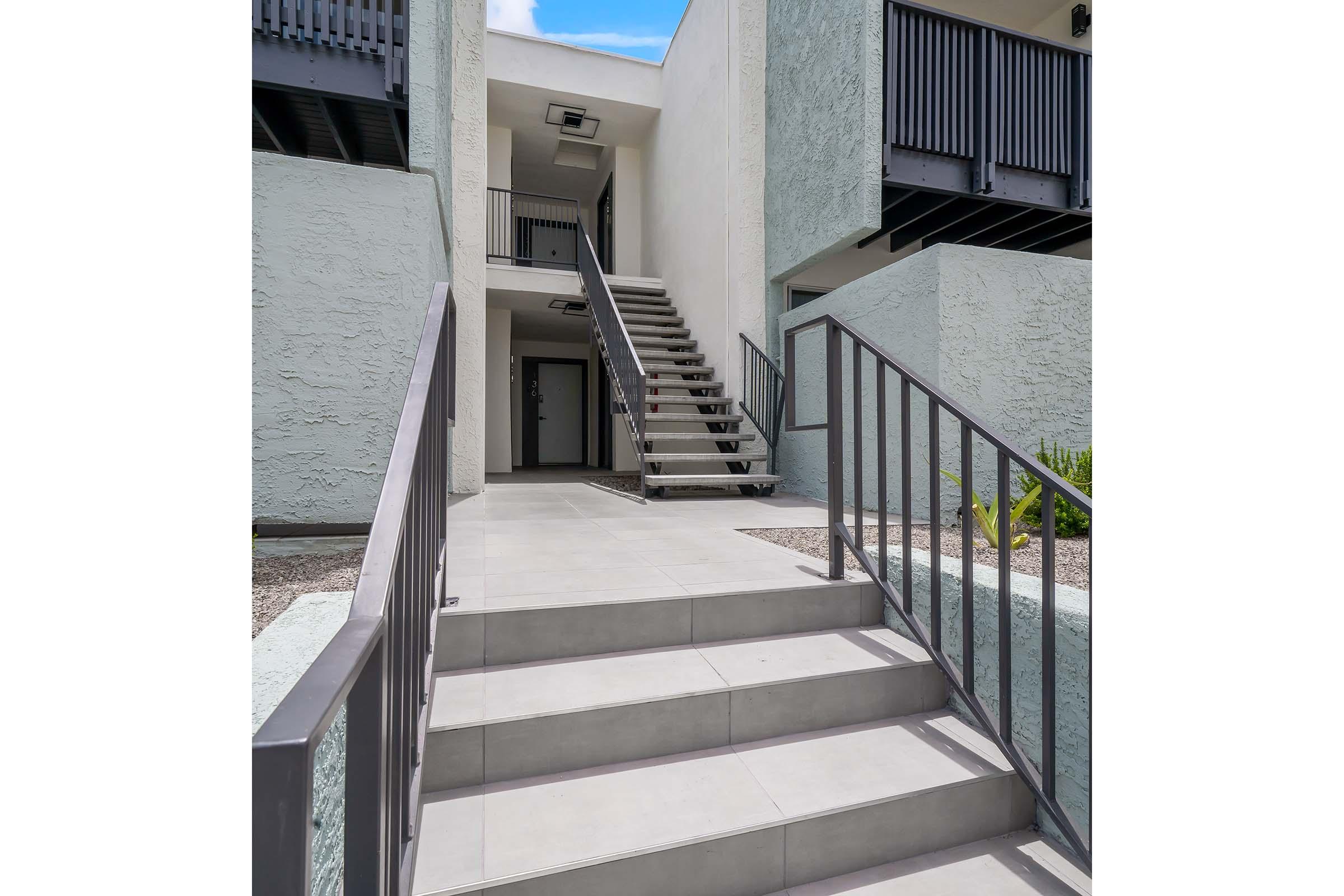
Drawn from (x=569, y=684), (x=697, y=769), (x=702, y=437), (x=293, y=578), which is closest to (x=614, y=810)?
(x=697, y=769)

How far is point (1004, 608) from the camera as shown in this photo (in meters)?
1.64

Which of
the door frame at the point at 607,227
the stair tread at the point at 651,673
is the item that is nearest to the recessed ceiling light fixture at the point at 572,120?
the door frame at the point at 607,227

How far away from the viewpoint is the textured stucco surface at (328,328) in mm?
2701

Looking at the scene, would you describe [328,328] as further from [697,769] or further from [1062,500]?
[1062,500]

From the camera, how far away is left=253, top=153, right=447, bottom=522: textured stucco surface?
2.70 m

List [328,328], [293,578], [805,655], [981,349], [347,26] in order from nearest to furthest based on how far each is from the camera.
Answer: [805,655] < [293,578] < [328,328] < [347,26] < [981,349]

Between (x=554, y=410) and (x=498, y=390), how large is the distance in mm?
2991

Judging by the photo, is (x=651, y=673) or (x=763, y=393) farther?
(x=763, y=393)

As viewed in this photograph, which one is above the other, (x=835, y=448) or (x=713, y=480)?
(x=835, y=448)

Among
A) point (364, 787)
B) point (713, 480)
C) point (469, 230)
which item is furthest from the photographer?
point (469, 230)

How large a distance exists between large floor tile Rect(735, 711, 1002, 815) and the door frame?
822 cm

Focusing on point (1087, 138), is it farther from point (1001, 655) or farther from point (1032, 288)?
point (1001, 655)

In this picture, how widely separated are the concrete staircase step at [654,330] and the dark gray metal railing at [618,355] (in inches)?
19.7

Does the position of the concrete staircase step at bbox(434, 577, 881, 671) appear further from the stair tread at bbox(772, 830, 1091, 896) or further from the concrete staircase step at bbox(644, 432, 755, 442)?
the concrete staircase step at bbox(644, 432, 755, 442)
